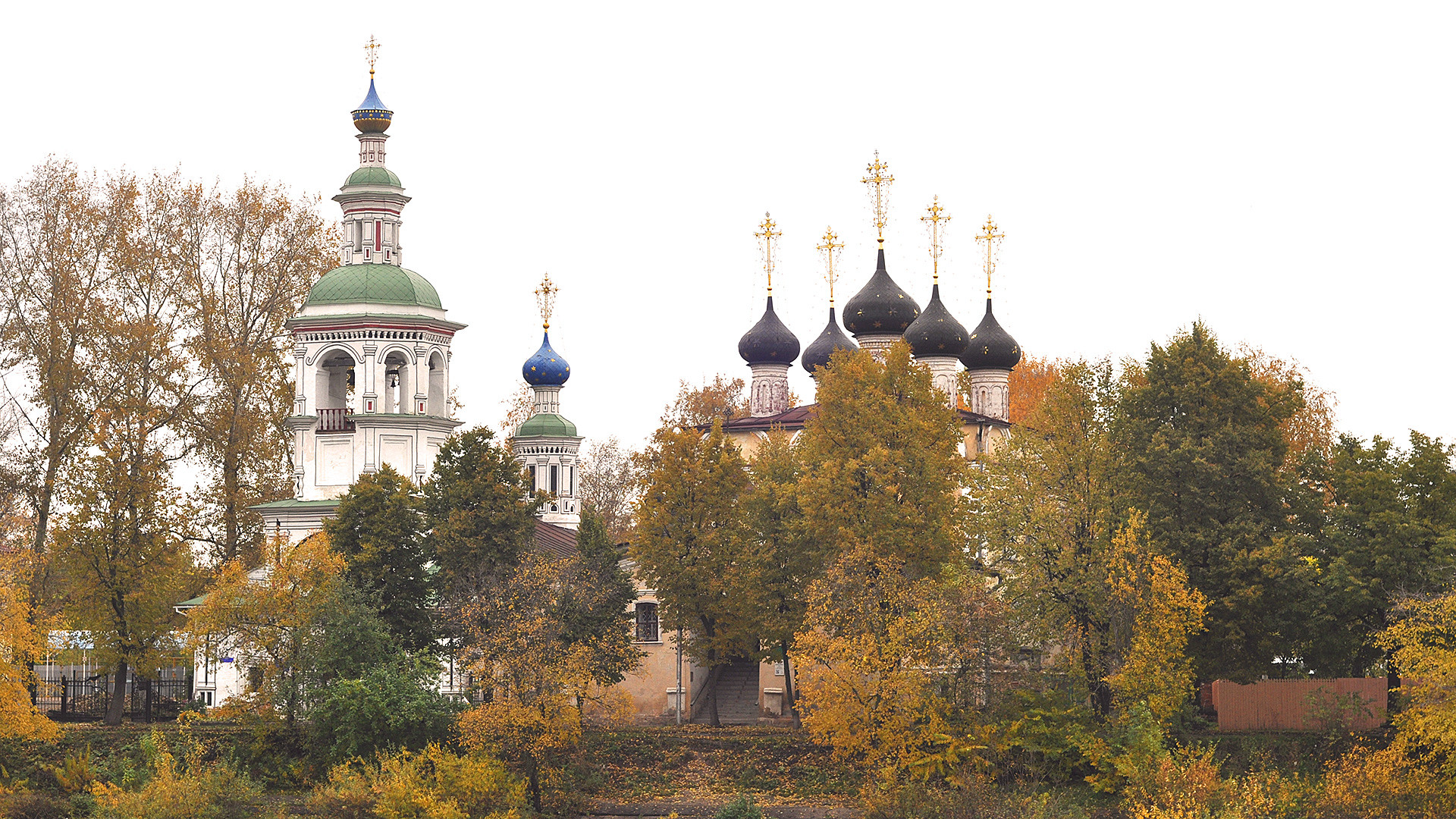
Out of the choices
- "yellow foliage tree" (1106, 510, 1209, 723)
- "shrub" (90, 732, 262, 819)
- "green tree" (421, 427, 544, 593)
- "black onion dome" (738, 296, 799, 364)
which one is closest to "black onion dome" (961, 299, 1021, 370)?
"black onion dome" (738, 296, 799, 364)

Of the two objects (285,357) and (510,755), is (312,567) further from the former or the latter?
(285,357)

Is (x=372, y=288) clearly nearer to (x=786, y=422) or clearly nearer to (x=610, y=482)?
(x=786, y=422)

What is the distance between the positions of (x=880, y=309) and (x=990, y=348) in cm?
398

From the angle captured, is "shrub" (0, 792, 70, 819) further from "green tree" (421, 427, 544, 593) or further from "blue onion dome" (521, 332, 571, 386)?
"blue onion dome" (521, 332, 571, 386)

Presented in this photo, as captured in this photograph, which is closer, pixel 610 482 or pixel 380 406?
pixel 380 406

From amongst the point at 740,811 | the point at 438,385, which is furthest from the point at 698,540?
the point at 438,385

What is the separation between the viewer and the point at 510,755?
37.6m

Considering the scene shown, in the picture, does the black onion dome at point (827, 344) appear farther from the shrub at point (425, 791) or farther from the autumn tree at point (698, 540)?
the shrub at point (425, 791)

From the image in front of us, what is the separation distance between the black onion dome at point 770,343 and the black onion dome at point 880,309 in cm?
241

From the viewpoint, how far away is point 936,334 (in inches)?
2162

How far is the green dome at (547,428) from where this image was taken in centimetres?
6250

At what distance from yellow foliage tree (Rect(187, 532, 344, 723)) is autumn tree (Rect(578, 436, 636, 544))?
2965 centimetres

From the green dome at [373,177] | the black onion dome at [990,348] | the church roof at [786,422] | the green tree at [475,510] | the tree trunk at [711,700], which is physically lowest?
the tree trunk at [711,700]

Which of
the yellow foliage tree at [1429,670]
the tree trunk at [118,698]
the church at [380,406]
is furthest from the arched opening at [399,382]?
the yellow foliage tree at [1429,670]
